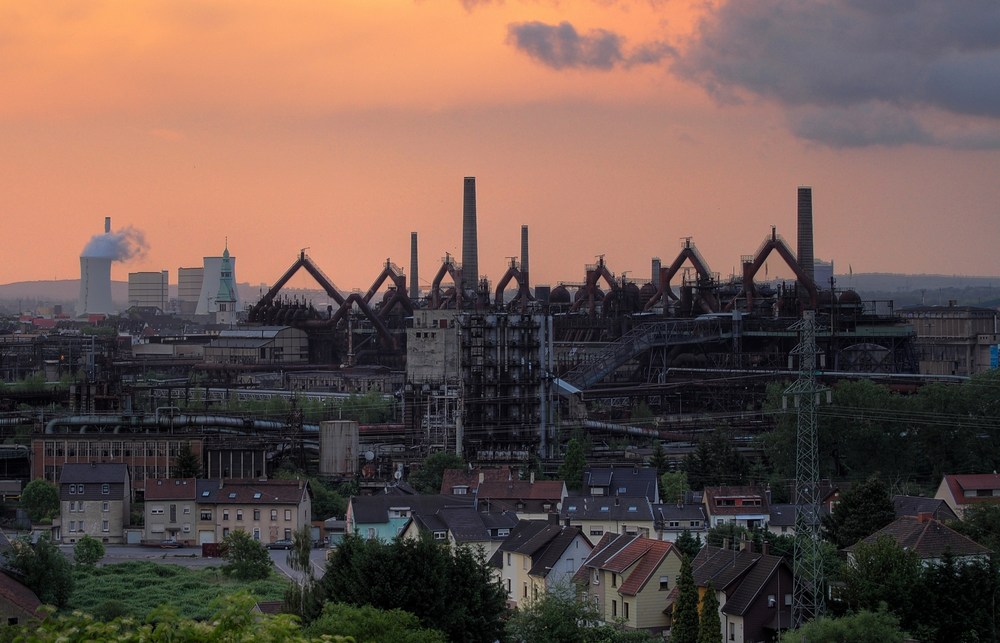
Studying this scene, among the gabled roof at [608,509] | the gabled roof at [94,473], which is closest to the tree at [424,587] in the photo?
the gabled roof at [608,509]

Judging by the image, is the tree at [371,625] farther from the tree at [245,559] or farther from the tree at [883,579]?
the tree at [245,559]

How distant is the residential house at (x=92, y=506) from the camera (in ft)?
156

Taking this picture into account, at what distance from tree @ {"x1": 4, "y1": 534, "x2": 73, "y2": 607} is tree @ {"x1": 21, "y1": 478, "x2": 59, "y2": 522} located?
13.9m

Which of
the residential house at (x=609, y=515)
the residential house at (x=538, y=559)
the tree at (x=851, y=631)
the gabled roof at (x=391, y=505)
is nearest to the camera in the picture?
the tree at (x=851, y=631)

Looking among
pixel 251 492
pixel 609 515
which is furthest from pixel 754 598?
pixel 251 492

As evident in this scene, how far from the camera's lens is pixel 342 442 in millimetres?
57156

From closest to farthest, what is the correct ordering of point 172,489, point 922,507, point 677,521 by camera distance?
point 922,507 < point 677,521 < point 172,489

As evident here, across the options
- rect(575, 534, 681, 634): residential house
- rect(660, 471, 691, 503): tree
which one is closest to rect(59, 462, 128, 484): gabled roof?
rect(660, 471, 691, 503): tree

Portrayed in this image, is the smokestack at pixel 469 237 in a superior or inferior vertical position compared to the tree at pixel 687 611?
superior

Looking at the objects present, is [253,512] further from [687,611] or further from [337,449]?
[687,611]

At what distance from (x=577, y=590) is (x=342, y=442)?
26.6 metres

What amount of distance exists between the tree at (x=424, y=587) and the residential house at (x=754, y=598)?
4320mm

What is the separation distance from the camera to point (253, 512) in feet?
155

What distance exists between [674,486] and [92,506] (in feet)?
57.0
